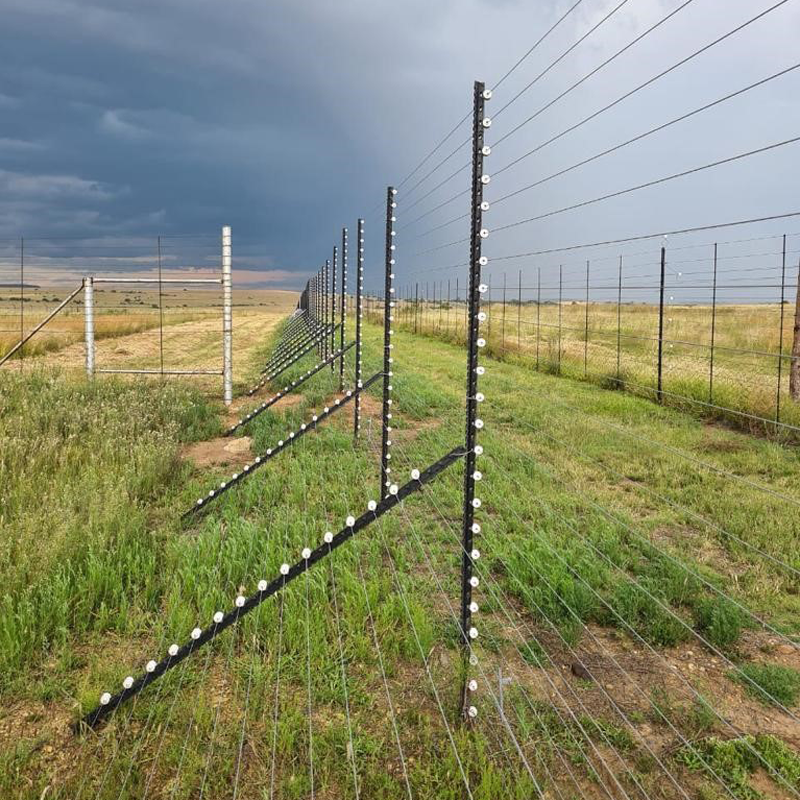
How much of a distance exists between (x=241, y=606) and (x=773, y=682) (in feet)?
8.60

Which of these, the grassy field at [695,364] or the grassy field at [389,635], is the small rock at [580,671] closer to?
the grassy field at [389,635]

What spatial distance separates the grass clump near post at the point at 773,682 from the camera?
3227mm

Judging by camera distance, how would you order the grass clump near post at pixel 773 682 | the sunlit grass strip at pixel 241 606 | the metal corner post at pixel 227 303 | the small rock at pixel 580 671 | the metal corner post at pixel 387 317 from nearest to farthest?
1. the sunlit grass strip at pixel 241 606
2. the grass clump near post at pixel 773 682
3. the small rock at pixel 580 671
4. the metal corner post at pixel 387 317
5. the metal corner post at pixel 227 303

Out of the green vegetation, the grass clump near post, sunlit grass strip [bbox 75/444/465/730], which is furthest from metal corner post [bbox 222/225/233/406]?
the green vegetation

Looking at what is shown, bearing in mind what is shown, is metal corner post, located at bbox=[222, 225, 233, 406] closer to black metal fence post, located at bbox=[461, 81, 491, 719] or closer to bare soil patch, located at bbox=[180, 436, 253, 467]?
bare soil patch, located at bbox=[180, 436, 253, 467]

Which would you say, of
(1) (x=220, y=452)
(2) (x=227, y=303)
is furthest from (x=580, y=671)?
(2) (x=227, y=303)

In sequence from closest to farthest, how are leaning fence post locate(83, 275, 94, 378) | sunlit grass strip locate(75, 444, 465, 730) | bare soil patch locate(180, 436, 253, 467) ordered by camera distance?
sunlit grass strip locate(75, 444, 465, 730) → bare soil patch locate(180, 436, 253, 467) → leaning fence post locate(83, 275, 94, 378)

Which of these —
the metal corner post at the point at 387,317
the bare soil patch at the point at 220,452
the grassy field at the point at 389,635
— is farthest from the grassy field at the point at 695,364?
the bare soil patch at the point at 220,452

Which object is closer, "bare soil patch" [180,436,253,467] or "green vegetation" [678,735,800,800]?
"green vegetation" [678,735,800,800]

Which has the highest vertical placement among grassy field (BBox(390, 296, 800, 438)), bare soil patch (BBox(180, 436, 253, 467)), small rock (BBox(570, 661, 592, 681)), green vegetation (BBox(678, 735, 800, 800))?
grassy field (BBox(390, 296, 800, 438))

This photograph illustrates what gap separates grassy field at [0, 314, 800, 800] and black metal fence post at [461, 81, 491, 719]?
49cm

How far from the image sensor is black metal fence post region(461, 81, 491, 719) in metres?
3.05

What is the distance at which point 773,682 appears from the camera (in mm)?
3301

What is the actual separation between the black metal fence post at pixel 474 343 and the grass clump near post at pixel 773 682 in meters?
1.38
